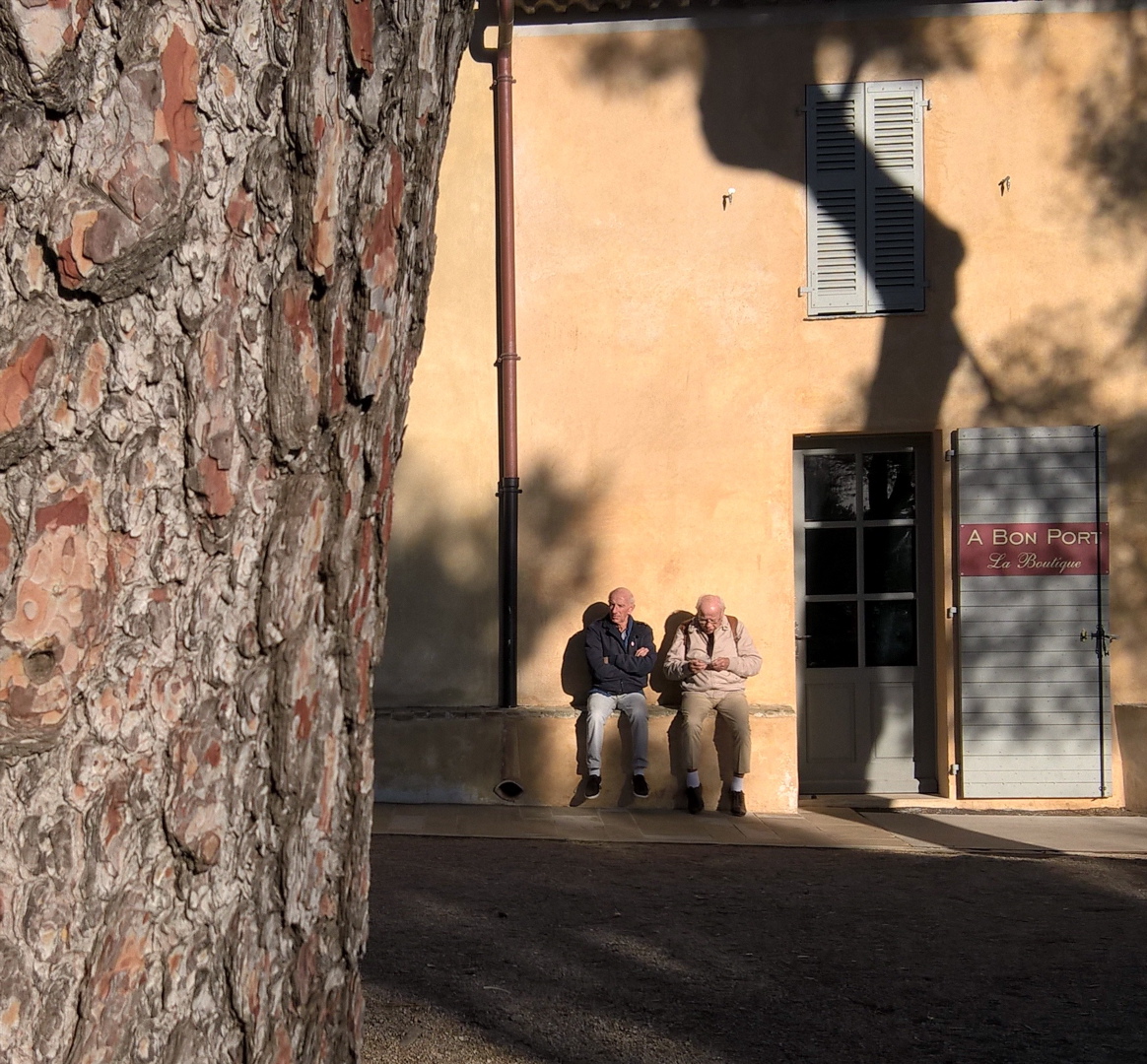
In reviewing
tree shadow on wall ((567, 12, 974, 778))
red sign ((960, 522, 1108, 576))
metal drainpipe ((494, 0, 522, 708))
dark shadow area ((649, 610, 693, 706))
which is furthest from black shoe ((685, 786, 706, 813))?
tree shadow on wall ((567, 12, 974, 778))

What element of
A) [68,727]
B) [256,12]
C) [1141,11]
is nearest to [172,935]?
[68,727]

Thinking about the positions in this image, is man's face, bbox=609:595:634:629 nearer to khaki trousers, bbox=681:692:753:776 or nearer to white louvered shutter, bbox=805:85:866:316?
khaki trousers, bbox=681:692:753:776

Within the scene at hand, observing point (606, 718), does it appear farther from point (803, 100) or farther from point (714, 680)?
point (803, 100)

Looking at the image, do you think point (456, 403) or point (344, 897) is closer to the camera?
point (344, 897)

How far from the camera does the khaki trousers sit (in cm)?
862

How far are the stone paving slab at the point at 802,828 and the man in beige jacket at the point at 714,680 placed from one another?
243 mm

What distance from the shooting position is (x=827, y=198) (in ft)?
29.6

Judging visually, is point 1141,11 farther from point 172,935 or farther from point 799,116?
point 172,935

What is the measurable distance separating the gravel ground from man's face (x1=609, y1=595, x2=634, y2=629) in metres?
1.83

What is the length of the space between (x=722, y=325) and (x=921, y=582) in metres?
2.13

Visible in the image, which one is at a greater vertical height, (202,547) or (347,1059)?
(202,547)

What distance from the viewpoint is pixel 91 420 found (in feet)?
3.86

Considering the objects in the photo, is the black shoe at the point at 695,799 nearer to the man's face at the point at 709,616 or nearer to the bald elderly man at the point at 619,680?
the bald elderly man at the point at 619,680

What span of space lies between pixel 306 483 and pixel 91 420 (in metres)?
0.26
